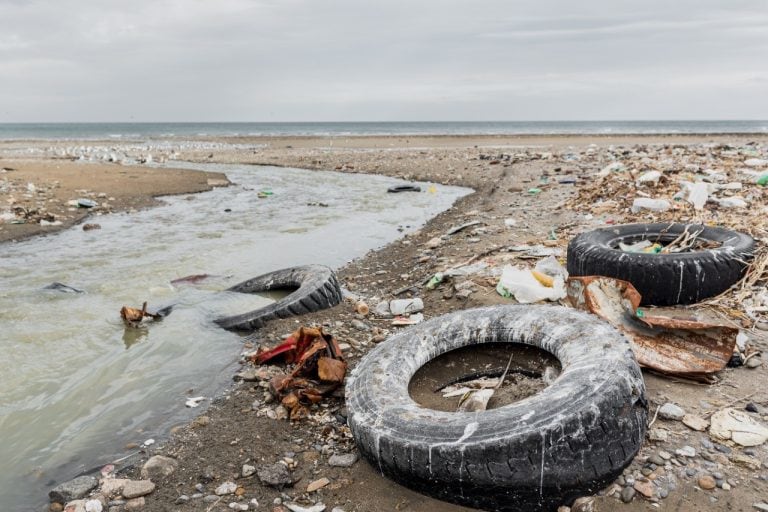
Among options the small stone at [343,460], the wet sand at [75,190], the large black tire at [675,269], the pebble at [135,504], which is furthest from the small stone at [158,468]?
the wet sand at [75,190]

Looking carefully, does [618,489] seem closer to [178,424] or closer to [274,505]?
[274,505]

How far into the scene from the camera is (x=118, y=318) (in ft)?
17.2

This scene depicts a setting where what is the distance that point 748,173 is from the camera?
9016mm

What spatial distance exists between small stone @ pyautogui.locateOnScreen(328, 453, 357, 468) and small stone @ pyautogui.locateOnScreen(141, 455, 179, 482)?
0.84 meters

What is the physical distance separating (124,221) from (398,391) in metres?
8.72

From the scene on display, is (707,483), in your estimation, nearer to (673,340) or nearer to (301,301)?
(673,340)

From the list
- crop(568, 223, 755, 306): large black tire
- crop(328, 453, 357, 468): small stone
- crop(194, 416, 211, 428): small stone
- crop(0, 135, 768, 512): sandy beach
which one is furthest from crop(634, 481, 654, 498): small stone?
crop(194, 416, 211, 428): small stone

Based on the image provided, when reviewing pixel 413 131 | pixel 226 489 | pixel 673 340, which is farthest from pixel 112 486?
pixel 413 131

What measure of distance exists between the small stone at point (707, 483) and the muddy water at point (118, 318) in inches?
114

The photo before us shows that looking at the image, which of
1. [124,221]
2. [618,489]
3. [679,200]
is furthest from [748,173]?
[124,221]

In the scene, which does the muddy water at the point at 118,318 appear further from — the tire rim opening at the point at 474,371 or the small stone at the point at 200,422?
the tire rim opening at the point at 474,371

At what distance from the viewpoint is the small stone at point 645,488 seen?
2385mm

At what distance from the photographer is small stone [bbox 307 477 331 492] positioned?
2.72 meters

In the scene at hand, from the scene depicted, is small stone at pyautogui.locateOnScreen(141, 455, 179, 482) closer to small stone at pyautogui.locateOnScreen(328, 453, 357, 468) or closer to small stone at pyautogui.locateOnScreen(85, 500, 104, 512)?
small stone at pyautogui.locateOnScreen(85, 500, 104, 512)
